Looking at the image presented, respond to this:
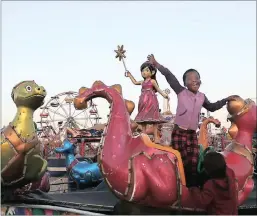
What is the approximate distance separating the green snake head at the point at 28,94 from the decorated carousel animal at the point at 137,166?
48cm

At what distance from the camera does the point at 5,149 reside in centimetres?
288

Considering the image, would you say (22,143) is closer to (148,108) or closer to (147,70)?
(147,70)

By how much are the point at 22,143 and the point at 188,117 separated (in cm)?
144

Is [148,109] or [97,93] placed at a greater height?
[97,93]

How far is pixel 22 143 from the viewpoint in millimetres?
2904

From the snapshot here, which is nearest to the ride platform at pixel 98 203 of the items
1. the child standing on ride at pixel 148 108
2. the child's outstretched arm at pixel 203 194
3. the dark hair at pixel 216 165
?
the child's outstretched arm at pixel 203 194

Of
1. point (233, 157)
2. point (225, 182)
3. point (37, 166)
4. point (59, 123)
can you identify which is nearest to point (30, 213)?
point (37, 166)

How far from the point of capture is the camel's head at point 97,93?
2768 millimetres

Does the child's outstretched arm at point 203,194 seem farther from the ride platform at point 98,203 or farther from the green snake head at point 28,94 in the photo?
the green snake head at point 28,94

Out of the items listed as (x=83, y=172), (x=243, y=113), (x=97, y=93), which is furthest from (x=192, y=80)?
(x=83, y=172)

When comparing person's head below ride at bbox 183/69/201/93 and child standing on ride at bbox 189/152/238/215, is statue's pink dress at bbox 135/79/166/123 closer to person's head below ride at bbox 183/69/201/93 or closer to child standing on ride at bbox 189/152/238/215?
person's head below ride at bbox 183/69/201/93

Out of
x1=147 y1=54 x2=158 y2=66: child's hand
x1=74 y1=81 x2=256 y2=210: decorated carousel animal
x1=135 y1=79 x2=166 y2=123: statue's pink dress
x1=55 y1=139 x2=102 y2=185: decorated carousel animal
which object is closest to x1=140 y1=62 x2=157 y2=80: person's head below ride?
x1=135 y1=79 x2=166 y2=123: statue's pink dress

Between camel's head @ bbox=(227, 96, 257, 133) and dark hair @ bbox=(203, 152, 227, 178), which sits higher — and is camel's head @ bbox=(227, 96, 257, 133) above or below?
above

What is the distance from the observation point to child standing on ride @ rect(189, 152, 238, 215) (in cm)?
224
